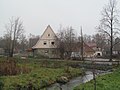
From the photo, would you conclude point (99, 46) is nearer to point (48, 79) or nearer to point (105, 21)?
point (105, 21)

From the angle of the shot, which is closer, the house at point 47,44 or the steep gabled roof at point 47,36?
the house at point 47,44

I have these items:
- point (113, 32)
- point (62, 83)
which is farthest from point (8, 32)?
point (62, 83)

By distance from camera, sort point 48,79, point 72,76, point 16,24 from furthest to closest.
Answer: point 16,24
point 72,76
point 48,79

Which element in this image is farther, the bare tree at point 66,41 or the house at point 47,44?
the house at point 47,44

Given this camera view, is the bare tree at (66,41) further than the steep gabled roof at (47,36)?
No

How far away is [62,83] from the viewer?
22062mm

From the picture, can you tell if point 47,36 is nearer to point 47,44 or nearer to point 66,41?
point 47,44

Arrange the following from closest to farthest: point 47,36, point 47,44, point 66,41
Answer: point 66,41 → point 47,44 → point 47,36

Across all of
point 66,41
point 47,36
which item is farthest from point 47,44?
point 66,41

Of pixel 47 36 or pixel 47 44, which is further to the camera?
pixel 47 36

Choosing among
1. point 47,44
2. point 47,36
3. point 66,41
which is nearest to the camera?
point 66,41

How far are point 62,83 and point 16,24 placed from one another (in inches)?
1677

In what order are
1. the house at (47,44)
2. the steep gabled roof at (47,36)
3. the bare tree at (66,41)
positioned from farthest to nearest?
the steep gabled roof at (47,36), the house at (47,44), the bare tree at (66,41)

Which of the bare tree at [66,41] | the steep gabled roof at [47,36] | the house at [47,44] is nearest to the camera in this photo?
the bare tree at [66,41]
